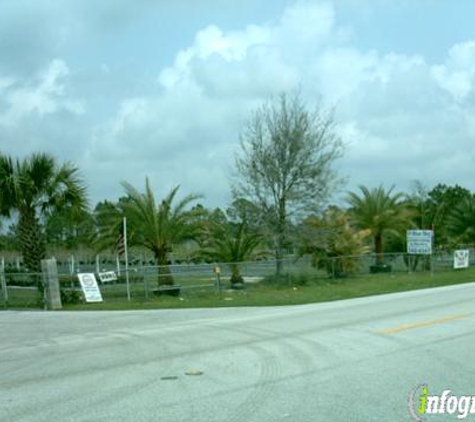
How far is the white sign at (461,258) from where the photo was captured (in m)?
45.7

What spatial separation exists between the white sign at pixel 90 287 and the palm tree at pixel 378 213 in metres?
22.4

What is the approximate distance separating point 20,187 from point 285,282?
12.5 m

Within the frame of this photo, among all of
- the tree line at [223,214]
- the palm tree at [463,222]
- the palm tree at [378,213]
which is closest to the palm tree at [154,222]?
the tree line at [223,214]

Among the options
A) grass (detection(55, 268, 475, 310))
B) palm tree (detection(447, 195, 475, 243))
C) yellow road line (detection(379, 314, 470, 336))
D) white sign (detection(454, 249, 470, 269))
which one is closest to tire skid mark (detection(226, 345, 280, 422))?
yellow road line (detection(379, 314, 470, 336))

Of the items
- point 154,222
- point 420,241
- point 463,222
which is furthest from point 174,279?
point 463,222

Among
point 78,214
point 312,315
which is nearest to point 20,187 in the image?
point 78,214

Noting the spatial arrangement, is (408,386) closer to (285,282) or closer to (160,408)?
(160,408)

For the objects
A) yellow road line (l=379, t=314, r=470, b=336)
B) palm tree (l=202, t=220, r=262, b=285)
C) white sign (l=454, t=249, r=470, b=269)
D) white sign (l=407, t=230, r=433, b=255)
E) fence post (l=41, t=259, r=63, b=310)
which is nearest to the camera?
yellow road line (l=379, t=314, r=470, b=336)

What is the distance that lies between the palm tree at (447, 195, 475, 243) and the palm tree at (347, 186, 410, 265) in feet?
33.6

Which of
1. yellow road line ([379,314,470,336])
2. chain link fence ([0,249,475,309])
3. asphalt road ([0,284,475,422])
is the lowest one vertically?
yellow road line ([379,314,470,336])

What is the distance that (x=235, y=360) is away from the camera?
1168 cm

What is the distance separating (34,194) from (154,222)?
540 cm

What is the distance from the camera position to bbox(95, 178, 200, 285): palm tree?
30922 mm

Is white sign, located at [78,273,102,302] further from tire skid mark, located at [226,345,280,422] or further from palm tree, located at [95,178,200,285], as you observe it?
tire skid mark, located at [226,345,280,422]
